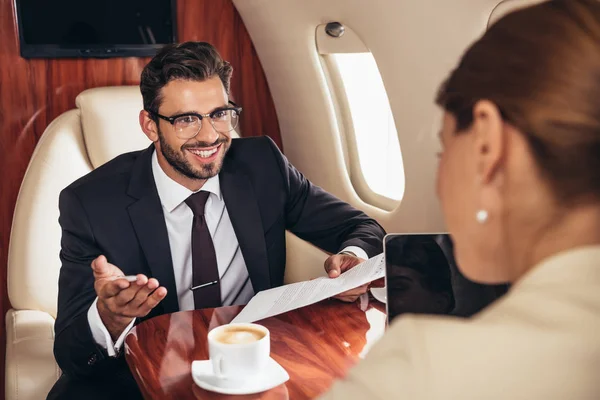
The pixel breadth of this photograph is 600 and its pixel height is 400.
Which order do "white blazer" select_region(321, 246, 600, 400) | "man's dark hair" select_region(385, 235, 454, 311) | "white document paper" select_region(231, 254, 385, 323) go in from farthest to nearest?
"white document paper" select_region(231, 254, 385, 323)
"man's dark hair" select_region(385, 235, 454, 311)
"white blazer" select_region(321, 246, 600, 400)

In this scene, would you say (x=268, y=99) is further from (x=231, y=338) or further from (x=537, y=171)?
(x=537, y=171)

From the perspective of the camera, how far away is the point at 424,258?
1.28 m

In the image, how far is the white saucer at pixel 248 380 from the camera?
111 centimetres

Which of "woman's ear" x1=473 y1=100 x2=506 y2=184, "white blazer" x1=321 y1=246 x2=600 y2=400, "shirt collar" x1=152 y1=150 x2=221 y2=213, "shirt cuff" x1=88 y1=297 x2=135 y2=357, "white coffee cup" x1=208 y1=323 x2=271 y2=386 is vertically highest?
"woman's ear" x1=473 y1=100 x2=506 y2=184

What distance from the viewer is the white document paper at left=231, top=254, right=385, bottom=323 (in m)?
1.44

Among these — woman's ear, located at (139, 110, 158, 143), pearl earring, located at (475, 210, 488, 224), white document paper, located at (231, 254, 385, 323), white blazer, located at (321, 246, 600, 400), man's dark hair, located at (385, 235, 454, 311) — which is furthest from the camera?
woman's ear, located at (139, 110, 158, 143)

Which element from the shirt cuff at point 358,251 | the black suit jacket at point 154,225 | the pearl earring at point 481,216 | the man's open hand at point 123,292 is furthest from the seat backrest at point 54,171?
the pearl earring at point 481,216

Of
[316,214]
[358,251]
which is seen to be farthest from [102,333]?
[316,214]

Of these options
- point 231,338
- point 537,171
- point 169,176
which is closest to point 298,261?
point 169,176

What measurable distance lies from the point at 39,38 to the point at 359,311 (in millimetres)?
1533

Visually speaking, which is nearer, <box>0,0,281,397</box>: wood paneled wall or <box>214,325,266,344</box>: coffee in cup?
<box>214,325,266,344</box>: coffee in cup

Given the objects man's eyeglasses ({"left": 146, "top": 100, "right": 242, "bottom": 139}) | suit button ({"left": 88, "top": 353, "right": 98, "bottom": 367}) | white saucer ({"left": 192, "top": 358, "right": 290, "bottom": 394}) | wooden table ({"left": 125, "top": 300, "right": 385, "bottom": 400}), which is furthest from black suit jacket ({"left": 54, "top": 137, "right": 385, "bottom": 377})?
white saucer ({"left": 192, "top": 358, "right": 290, "bottom": 394})

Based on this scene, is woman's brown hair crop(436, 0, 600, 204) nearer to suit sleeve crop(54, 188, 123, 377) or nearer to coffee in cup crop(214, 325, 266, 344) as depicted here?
coffee in cup crop(214, 325, 266, 344)

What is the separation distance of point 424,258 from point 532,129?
0.70m
